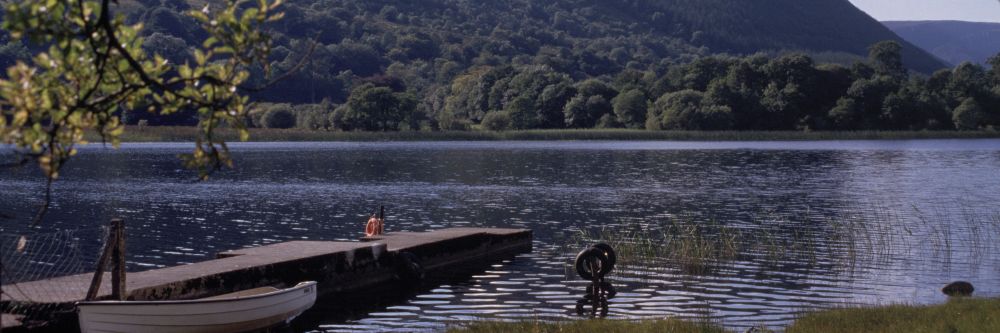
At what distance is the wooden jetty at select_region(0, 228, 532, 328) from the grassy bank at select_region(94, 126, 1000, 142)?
127m

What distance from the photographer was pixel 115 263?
61.0ft

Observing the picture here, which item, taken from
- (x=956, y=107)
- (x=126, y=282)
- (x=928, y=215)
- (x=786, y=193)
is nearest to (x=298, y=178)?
(x=786, y=193)

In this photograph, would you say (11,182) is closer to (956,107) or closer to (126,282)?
(126,282)

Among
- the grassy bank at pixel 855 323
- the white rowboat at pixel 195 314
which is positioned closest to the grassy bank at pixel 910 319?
the grassy bank at pixel 855 323

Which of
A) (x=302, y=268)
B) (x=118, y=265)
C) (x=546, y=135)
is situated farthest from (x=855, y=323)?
(x=546, y=135)

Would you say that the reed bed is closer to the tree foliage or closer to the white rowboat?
the white rowboat

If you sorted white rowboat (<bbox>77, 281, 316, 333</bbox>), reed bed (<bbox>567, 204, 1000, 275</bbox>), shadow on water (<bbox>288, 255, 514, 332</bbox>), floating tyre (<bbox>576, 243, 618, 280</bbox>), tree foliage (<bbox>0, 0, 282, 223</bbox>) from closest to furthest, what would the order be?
tree foliage (<bbox>0, 0, 282, 223</bbox>)
white rowboat (<bbox>77, 281, 316, 333</bbox>)
shadow on water (<bbox>288, 255, 514, 332</bbox>)
floating tyre (<bbox>576, 243, 618, 280</bbox>)
reed bed (<bbox>567, 204, 1000, 275</bbox>)

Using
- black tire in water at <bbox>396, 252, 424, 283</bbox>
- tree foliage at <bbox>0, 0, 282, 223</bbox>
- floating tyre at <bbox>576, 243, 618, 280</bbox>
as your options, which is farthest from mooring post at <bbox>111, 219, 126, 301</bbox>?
floating tyre at <bbox>576, 243, 618, 280</bbox>

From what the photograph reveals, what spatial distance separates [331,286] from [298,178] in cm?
5028

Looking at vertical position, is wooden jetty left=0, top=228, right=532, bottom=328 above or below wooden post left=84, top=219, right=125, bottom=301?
below

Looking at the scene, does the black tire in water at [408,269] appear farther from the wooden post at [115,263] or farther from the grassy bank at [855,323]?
the wooden post at [115,263]

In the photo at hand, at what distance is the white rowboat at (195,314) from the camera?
17.4 m

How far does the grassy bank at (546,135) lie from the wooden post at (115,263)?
139 metres

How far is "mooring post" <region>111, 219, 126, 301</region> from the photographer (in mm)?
18484
